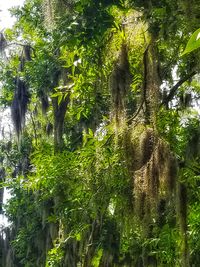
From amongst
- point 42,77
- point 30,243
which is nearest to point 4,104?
point 42,77

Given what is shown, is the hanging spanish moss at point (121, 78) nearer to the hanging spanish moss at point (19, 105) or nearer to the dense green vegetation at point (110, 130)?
the dense green vegetation at point (110, 130)

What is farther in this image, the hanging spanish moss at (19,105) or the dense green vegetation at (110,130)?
the hanging spanish moss at (19,105)

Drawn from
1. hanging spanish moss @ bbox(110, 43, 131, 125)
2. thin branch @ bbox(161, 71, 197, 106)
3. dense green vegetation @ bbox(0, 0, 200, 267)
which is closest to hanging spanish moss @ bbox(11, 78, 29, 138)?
dense green vegetation @ bbox(0, 0, 200, 267)

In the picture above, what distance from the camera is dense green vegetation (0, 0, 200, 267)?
4.23m

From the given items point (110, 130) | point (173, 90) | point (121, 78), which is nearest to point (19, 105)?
point (173, 90)

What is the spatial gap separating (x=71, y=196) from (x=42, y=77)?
A: 4340 mm

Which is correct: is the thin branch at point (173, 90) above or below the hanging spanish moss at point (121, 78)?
above

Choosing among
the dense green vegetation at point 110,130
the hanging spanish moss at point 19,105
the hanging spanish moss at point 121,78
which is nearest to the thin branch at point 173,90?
the dense green vegetation at point 110,130

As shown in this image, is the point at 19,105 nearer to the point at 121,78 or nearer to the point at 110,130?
the point at 110,130

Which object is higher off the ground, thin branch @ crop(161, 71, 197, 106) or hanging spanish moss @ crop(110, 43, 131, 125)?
thin branch @ crop(161, 71, 197, 106)

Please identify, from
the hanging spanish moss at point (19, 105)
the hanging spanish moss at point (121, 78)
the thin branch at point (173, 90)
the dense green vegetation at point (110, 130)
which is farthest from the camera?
the hanging spanish moss at point (19, 105)

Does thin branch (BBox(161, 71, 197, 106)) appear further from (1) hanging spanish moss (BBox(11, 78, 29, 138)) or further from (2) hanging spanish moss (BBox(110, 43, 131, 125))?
(1) hanging spanish moss (BBox(11, 78, 29, 138))

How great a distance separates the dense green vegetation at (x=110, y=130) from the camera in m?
4.23

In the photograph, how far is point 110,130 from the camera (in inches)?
200
